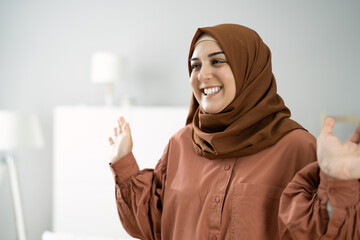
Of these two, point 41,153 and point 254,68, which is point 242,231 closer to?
point 254,68

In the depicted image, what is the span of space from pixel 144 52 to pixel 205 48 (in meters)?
2.52

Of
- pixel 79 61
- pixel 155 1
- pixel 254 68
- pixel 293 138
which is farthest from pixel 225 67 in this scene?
pixel 79 61

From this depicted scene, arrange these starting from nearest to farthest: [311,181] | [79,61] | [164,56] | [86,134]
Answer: [311,181] → [86,134] → [164,56] → [79,61]

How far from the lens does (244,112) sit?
4.41 feet

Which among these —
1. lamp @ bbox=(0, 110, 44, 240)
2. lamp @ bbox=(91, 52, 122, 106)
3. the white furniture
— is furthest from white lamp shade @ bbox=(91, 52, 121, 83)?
lamp @ bbox=(0, 110, 44, 240)

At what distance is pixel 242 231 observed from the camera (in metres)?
1.23

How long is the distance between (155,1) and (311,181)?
9.80 ft

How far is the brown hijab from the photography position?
1.29 m

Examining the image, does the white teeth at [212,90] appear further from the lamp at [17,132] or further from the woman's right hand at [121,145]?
the lamp at [17,132]

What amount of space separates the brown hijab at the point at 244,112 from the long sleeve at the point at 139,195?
22 centimetres

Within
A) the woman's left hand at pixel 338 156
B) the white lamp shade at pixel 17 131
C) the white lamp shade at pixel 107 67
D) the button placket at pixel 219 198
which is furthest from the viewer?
the white lamp shade at pixel 107 67

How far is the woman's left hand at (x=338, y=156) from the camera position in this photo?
3.14 feet

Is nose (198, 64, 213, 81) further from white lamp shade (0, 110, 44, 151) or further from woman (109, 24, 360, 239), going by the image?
white lamp shade (0, 110, 44, 151)

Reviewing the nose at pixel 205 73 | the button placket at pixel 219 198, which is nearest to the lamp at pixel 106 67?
the nose at pixel 205 73
